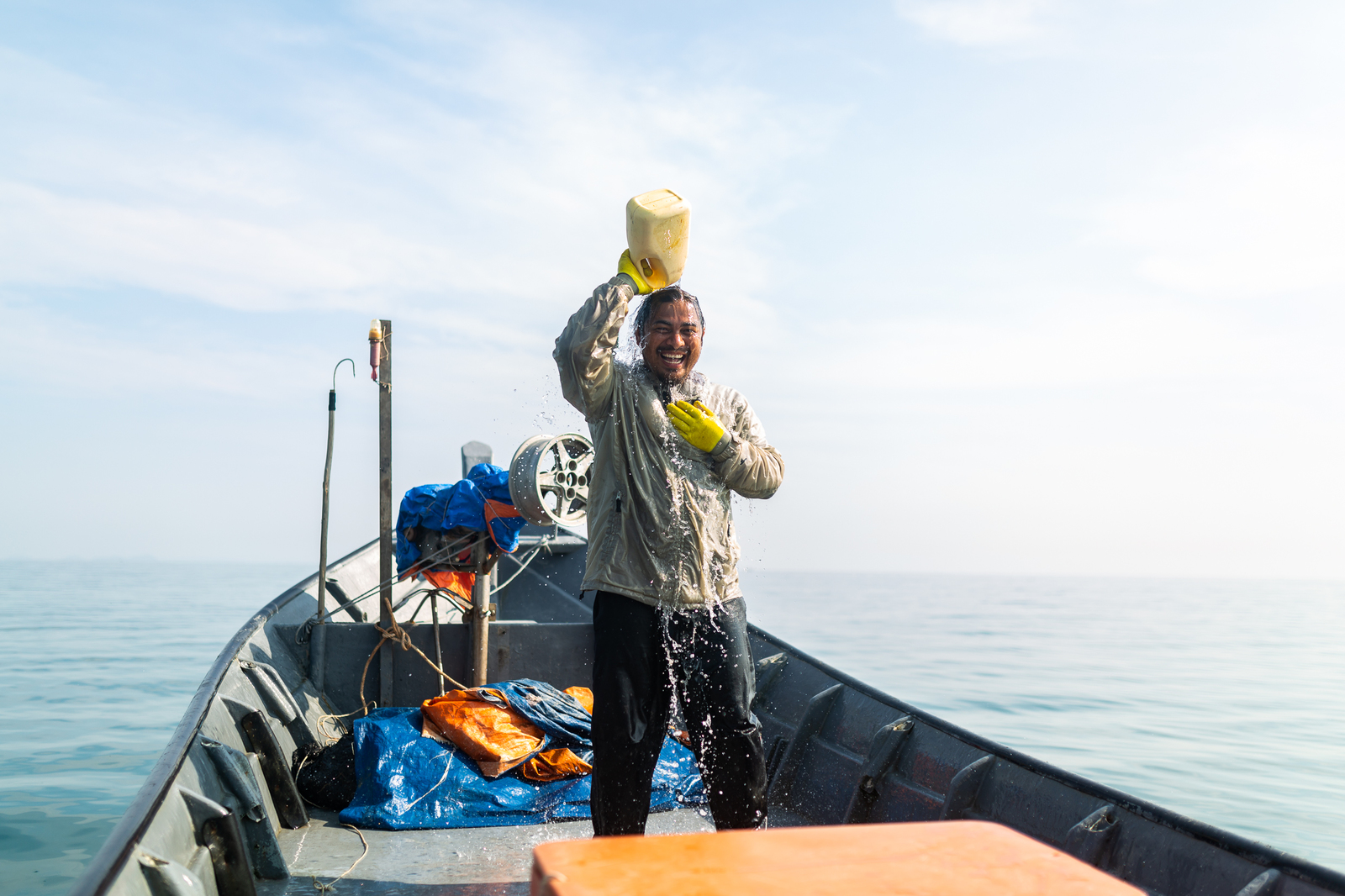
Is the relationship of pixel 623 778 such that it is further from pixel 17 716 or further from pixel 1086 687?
pixel 1086 687

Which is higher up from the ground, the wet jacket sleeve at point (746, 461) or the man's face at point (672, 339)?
the man's face at point (672, 339)

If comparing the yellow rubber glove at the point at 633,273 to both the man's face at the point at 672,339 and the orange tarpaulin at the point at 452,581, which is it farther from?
the orange tarpaulin at the point at 452,581

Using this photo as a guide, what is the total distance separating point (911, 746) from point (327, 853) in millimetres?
2468

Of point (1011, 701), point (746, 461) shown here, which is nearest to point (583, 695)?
point (746, 461)

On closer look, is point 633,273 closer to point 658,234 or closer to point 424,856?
point 658,234

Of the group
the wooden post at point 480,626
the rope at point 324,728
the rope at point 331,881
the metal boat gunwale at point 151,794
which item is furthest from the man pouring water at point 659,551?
the rope at point 324,728

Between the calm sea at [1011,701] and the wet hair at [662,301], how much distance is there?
18.2 feet

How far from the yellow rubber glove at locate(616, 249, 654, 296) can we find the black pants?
1.00 metres

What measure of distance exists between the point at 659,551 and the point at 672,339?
2.35 ft

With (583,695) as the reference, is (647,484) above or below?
above

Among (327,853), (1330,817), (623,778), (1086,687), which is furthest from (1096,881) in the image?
(1086,687)

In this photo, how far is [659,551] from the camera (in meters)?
2.82

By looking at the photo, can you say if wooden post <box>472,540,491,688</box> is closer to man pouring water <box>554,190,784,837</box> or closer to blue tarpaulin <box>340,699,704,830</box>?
blue tarpaulin <box>340,699,704,830</box>

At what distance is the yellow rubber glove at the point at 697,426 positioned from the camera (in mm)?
2834
